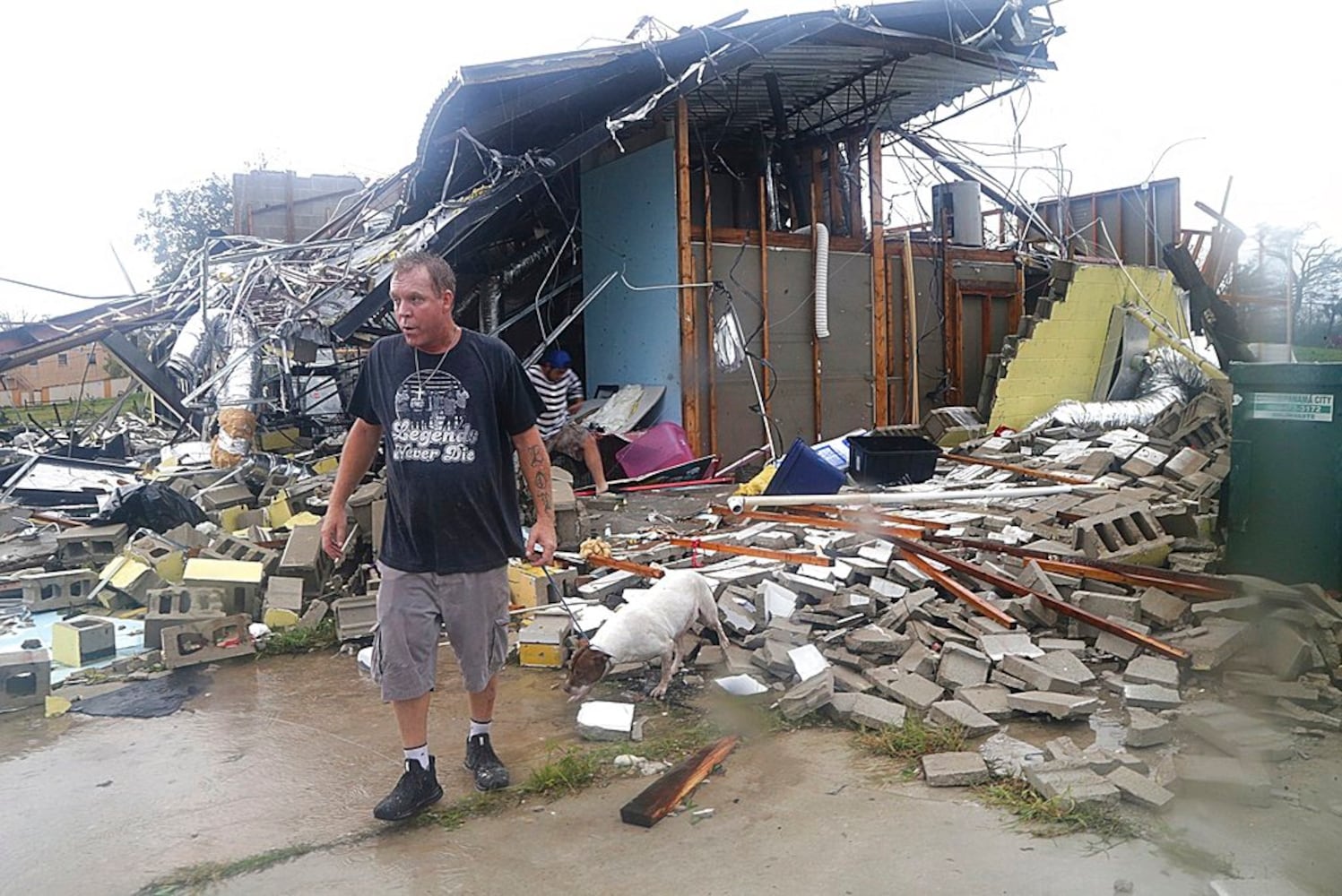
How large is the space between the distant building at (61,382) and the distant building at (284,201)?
5.70 m

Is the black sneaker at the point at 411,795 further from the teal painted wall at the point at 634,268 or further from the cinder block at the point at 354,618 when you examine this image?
the teal painted wall at the point at 634,268

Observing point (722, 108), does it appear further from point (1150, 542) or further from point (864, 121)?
point (1150, 542)

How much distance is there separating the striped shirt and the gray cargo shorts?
6.47m

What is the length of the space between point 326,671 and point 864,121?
32.6 feet

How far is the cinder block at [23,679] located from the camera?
4.84 m

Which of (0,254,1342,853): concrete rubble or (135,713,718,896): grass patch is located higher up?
(0,254,1342,853): concrete rubble

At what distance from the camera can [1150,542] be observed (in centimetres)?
634

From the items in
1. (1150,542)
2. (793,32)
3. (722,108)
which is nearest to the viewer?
(1150,542)

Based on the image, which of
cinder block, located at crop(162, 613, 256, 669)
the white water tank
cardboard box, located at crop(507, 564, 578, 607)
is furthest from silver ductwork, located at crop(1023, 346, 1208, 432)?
cinder block, located at crop(162, 613, 256, 669)

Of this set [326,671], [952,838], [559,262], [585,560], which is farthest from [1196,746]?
[559,262]

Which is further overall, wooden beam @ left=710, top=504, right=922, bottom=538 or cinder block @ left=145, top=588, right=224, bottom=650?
wooden beam @ left=710, top=504, right=922, bottom=538

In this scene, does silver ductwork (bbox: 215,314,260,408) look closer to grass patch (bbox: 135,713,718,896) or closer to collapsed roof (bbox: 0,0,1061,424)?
collapsed roof (bbox: 0,0,1061,424)

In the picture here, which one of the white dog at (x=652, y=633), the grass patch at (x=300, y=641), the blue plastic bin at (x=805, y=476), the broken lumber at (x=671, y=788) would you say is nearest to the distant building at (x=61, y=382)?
the grass patch at (x=300, y=641)

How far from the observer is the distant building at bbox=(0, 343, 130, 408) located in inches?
952
